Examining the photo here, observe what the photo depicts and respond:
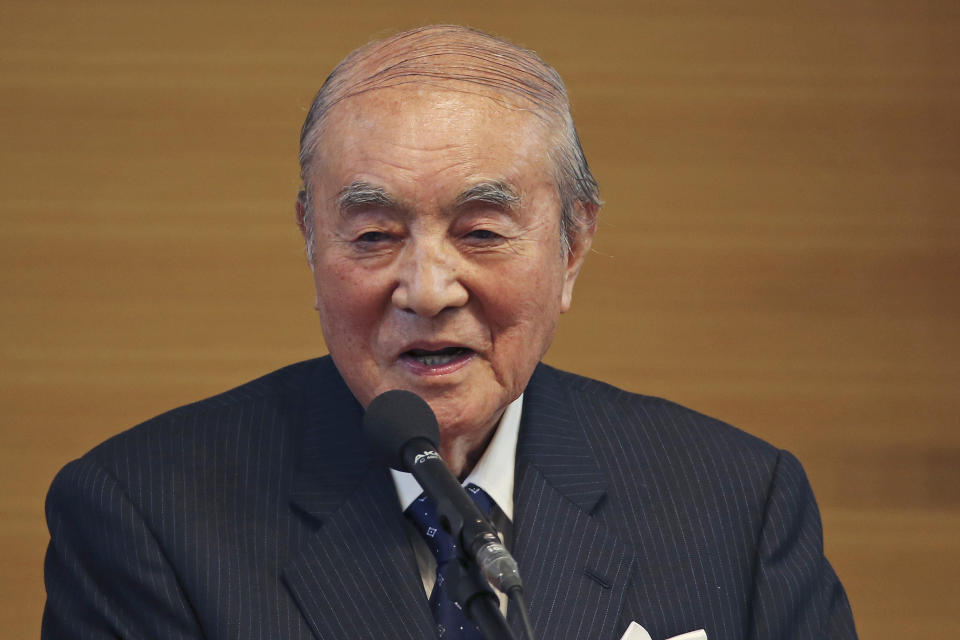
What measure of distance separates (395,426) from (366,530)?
20.5 inches

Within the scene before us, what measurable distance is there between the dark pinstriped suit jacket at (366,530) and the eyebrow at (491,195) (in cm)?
45

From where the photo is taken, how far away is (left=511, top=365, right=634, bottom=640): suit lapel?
179cm

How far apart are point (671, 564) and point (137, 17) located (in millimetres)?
1880

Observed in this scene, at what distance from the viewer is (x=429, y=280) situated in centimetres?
171

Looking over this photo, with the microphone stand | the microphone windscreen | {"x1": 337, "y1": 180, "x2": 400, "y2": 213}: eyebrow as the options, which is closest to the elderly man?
{"x1": 337, "y1": 180, "x2": 400, "y2": 213}: eyebrow

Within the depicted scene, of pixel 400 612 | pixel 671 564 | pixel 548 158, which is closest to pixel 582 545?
pixel 671 564

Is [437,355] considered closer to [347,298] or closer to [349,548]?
[347,298]

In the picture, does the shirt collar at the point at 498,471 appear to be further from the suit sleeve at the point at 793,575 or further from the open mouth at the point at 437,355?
the suit sleeve at the point at 793,575

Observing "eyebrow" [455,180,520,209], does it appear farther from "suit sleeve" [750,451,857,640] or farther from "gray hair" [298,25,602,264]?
"suit sleeve" [750,451,857,640]

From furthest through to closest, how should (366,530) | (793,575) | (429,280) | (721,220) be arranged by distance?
(721,220) → (793,575) → (366,530) → (429,280)

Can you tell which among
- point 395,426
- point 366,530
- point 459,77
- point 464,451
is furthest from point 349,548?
point 459,77

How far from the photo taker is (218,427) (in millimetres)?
1960

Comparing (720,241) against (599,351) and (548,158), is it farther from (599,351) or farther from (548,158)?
(548,158)

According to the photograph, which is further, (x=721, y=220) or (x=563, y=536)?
(x=721, y=220)
